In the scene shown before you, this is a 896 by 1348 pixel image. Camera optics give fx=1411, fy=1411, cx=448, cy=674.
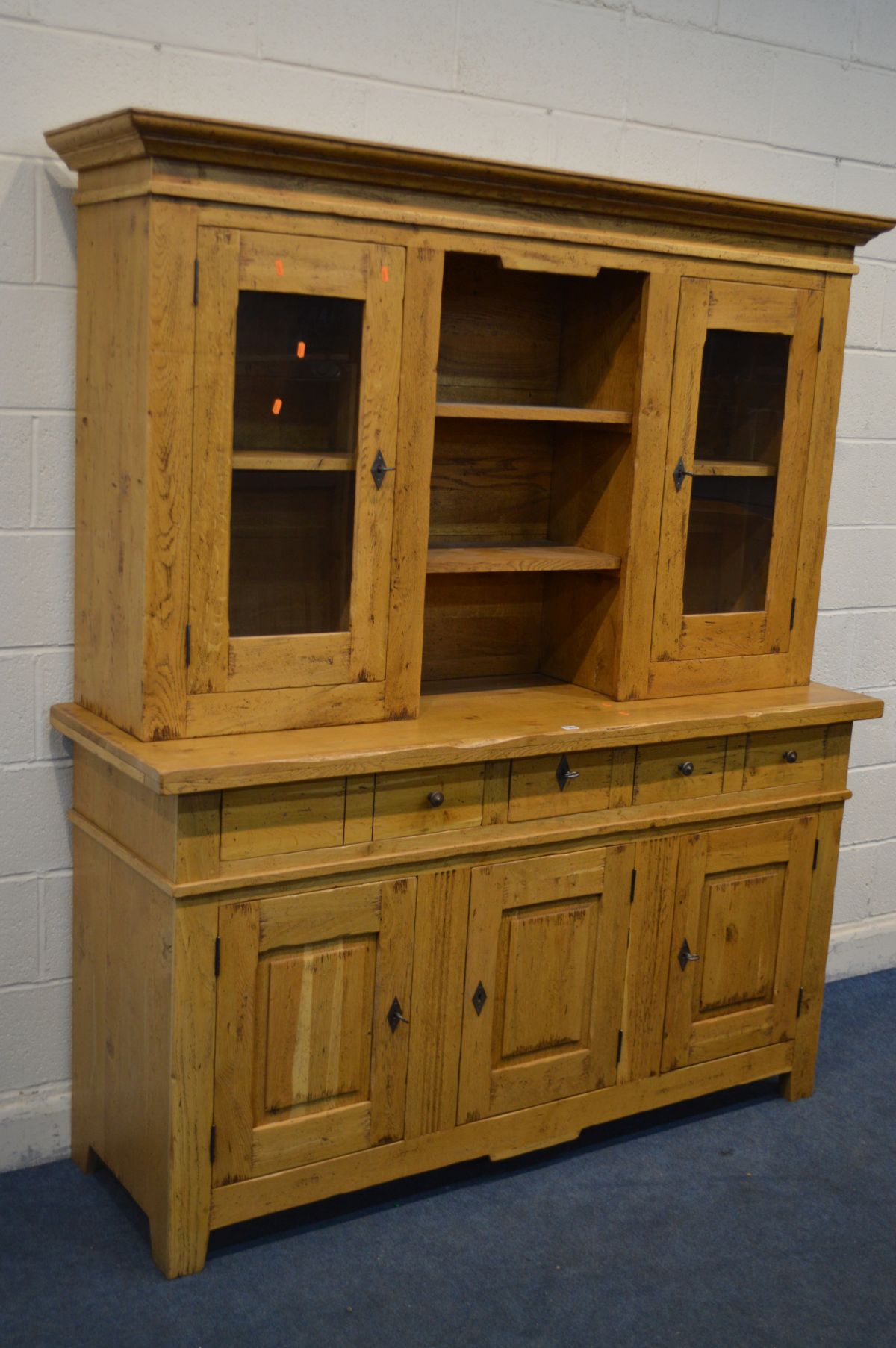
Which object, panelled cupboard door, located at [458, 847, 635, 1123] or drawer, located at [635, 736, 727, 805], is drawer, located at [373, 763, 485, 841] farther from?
drawer, located at [635, 736, 727, 805]

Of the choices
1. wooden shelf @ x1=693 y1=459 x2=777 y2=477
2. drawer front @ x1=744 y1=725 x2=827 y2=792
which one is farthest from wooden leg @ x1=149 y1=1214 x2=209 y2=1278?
wooden shelf @ x1=693 y1=459 x2=777 y2=477

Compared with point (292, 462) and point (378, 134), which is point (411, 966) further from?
point (378, 134)

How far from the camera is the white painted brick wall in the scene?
2.51 meters

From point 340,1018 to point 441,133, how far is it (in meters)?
1.77

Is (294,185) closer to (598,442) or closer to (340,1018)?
(598,442)

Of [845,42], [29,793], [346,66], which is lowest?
[29,793]

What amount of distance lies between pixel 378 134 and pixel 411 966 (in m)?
1.62

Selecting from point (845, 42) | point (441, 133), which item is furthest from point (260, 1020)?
point (845, 42)

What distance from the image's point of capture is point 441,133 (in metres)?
2.88

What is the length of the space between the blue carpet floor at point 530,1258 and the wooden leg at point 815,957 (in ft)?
0.56

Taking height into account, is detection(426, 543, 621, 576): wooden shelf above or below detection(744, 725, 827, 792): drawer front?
above

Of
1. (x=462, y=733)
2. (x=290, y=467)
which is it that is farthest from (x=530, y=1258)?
(x=290, y=467)

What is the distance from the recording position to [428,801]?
8.31 ft

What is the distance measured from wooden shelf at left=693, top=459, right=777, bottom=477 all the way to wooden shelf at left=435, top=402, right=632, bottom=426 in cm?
19
